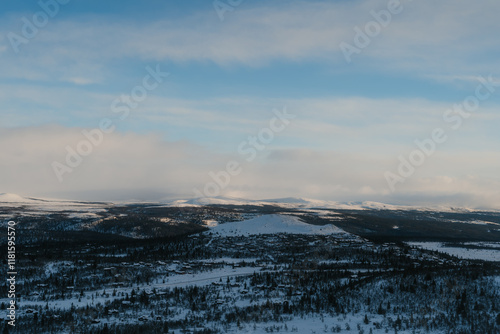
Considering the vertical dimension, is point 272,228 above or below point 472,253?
below

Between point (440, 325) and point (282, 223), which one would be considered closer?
point (440, 325)

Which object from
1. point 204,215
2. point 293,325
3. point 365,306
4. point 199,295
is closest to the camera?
point 293,325

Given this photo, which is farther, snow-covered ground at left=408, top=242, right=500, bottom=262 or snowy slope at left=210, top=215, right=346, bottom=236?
snowy slope at left=210, top=215, right=346, bottom=236

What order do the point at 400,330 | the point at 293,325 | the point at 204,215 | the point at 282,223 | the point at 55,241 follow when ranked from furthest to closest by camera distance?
the point at 204,215 < the point at 282,223 < the point at 55,241 < the point at 293,325 < the point at 400,330

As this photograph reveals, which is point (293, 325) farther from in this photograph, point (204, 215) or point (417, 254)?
point (204, 215)

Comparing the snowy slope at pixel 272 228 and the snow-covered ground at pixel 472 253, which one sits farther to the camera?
the snowy slope at pixel 272 228

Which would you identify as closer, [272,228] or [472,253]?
[472,253]

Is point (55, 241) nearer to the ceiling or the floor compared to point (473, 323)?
nearer to the floor

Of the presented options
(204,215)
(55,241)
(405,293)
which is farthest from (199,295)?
(204,215)
